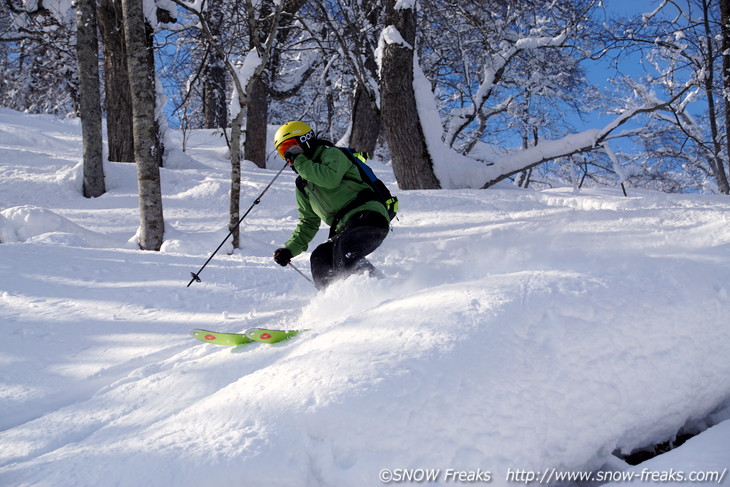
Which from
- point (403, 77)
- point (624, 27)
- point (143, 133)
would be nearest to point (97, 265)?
point (143, 133)

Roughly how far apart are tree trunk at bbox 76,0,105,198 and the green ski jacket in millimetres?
6462

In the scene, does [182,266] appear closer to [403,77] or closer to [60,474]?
[60,474]

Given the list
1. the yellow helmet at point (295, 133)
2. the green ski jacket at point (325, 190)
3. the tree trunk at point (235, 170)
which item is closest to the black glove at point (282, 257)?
the green ski jacket at point (325, 190)

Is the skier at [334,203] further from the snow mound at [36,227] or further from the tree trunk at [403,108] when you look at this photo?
the tree trunk at [403,108]

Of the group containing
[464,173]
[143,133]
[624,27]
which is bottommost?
[464,173]

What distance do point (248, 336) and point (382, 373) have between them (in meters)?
1.29

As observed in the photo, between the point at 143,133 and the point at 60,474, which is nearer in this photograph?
the point at 60,474

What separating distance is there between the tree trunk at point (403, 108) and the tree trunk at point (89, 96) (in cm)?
517

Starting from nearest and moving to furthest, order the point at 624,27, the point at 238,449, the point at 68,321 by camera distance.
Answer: the point at 238,449 < the point at 68,321 < the point at 624,27

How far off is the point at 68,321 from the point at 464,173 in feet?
21.1

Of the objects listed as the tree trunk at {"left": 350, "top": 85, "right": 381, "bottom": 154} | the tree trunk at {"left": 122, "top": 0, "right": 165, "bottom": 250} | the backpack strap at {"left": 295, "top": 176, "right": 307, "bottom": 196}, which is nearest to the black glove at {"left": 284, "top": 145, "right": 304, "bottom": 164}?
the backpack strap at {"left": 295, "top": 176, "right": 307, "bottom": 196}

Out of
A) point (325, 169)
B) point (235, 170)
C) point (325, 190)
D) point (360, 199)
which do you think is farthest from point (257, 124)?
point (325, 169)

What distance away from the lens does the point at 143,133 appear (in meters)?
6.34

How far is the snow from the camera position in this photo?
199 centimetres
